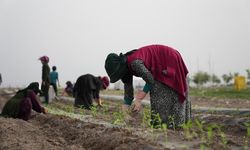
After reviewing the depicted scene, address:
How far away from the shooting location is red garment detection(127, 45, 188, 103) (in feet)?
19.1

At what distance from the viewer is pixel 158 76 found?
591 cm

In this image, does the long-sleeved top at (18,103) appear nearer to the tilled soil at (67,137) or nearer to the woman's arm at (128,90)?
the tilled soil at (67,137)

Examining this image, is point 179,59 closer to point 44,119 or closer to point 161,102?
point 161,102

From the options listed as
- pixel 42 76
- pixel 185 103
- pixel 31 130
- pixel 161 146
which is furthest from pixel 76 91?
pixel 161 146

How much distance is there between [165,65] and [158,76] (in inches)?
6.5

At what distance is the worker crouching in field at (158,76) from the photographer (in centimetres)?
570

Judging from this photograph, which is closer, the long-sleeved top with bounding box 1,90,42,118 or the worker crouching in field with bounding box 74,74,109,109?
the long-sleeved top with bounding box 1,90,42,118

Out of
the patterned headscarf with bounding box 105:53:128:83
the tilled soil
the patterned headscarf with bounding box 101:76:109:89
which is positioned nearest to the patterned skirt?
the patterned headscarf with bounding box 105:53:128:83

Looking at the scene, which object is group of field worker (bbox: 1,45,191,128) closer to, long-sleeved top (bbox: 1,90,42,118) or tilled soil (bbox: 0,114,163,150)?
tilled soil (bbox: 0,114,163,150)

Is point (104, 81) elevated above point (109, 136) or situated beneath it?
elevated above

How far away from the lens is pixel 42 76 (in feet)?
49.5

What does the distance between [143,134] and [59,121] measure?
3067mm

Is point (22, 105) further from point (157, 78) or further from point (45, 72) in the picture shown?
point (45, 72)

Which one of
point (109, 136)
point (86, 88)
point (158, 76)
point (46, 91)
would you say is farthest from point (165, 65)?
point (46, 91)
